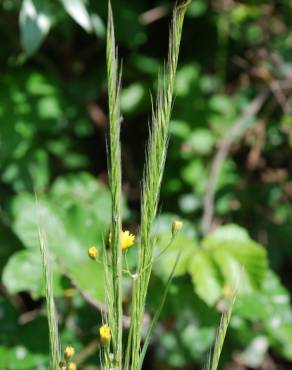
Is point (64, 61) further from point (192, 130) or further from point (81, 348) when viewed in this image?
point (81, 348)

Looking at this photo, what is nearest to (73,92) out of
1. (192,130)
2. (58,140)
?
(58,140)

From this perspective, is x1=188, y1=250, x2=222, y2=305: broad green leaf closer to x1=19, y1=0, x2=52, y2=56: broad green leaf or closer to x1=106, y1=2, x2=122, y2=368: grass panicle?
x1=19, y1=0, x2=52, y2=56: broad green leaf

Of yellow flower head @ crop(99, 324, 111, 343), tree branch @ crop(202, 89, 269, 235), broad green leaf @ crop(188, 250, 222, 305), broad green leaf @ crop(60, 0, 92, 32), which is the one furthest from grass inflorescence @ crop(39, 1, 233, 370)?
tree branch @ crop(202, 89, 269, 235)

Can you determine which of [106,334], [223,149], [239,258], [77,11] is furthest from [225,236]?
[106,334]

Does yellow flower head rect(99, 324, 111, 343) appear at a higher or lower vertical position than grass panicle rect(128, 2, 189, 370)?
lower

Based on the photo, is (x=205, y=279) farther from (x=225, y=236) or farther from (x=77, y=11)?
(x=77, y=11)

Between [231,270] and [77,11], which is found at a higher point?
[77,11]

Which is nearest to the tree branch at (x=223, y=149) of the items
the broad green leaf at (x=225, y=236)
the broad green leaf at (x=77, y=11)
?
the broad green leaf at (x=225, y=236)
